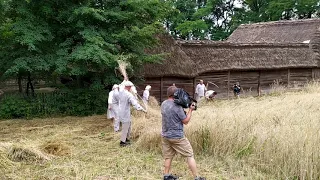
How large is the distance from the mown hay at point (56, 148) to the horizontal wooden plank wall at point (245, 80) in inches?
294

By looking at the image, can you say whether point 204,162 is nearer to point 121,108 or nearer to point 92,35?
point 121,108

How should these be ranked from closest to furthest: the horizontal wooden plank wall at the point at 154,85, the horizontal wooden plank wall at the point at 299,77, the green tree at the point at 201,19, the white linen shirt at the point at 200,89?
the horizontal wooden plank wall at the point at 154,85
the white linen shirt at the point at 200,89
the horizontal wooden plank wall at the point at 299,77
the green tree at the point at 201,19

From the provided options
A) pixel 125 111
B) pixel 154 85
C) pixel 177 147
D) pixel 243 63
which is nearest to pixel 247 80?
pixel 243 63

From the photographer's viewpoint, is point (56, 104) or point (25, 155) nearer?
point (25, 155)

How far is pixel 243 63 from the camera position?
19625mm

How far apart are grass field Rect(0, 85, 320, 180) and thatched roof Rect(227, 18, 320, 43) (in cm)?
1764

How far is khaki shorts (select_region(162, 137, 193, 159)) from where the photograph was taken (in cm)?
571

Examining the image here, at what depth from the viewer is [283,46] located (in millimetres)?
22000

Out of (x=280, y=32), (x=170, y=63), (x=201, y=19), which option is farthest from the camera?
(x=201, y=19)

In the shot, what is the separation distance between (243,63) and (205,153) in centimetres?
1329

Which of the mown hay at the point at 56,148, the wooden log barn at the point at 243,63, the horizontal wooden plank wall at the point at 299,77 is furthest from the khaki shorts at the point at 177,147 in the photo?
the horizontal wooden plank wall at the point at 299,77

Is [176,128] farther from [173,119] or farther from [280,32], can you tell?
[280,32]

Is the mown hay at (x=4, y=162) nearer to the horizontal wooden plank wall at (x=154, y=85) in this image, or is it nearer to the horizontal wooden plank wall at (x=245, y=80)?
the horizontal wooden plank wall at (x=245, y=80)

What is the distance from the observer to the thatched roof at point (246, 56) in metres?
18.2
